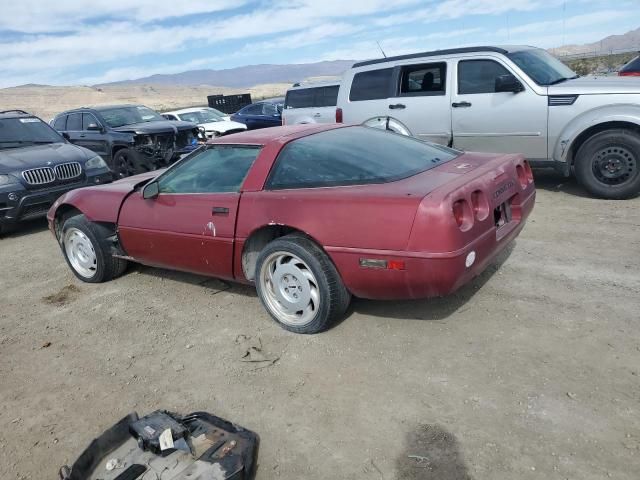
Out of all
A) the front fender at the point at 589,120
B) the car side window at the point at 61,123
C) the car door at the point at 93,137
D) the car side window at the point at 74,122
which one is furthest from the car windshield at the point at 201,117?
the front fender at the point at 589,120

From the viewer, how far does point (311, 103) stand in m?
10.5

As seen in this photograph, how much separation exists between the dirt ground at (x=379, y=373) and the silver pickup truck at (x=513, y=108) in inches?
54.9

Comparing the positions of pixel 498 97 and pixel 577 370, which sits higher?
pixel 498 97

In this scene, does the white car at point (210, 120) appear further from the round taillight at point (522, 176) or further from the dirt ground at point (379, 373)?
the round taillight at point (522, 176)

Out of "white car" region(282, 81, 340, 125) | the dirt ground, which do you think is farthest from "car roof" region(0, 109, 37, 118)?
the dirt ground

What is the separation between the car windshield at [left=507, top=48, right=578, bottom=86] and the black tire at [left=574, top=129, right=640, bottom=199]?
1011mm

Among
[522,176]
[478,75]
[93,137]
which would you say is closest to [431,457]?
[522,176]

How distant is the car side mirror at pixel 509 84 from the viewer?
6273 millimetres

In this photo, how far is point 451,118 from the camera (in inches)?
270

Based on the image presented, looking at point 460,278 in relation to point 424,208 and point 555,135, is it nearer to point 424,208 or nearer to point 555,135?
point 424,208

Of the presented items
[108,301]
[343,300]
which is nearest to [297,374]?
[343,300]

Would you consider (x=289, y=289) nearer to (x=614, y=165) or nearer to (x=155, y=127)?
(x=614, y=165)

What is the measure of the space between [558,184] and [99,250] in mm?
5741

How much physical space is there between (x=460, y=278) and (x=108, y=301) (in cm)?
315
